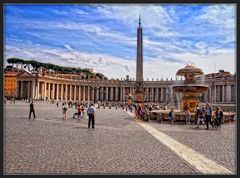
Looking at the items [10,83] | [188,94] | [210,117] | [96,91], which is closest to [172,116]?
[210,117]

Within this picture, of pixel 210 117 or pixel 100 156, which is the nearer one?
pixel 100 156

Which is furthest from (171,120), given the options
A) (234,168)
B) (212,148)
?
(234,168)

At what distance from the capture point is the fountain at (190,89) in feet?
98.9

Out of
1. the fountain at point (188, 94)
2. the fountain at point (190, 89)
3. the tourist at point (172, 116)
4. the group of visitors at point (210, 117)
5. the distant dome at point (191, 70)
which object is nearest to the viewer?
the group of visitors at point (210, 117)

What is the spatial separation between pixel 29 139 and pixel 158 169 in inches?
264

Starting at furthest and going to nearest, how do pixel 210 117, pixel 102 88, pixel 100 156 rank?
pixel 102 88 → pixel 210 117 → pixel 100 156

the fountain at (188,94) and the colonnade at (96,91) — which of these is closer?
the fountain at (188,94)

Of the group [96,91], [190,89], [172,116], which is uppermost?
[96,91]

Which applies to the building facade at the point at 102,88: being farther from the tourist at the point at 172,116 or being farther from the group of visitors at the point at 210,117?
the group of visitors at the point at 210,117

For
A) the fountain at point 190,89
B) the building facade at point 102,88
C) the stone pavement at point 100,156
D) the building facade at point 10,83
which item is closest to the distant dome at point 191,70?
the fountain at point 190,89

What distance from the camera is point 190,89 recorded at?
1188 inches

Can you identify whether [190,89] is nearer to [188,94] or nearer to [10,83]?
[188,94]

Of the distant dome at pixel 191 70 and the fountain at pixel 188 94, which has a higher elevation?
the distant dome at pixel 191 70

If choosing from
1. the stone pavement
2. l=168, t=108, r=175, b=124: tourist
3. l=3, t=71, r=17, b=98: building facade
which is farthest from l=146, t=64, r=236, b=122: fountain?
l=3, t=71, r=17, b=98: building facade
